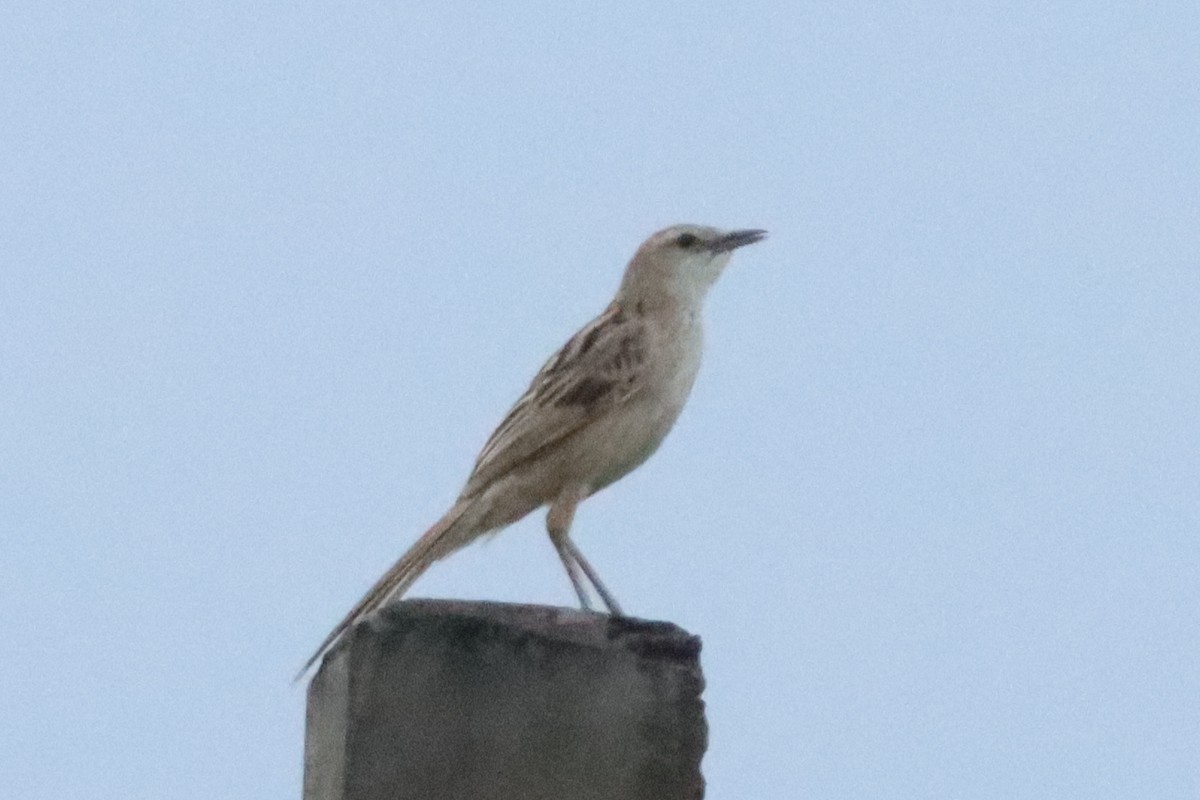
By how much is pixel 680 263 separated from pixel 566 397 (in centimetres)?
140

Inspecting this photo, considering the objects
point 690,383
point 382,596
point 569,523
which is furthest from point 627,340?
point 382,596

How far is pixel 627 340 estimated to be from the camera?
33.2 ft

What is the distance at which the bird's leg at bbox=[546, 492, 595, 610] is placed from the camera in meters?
9.60

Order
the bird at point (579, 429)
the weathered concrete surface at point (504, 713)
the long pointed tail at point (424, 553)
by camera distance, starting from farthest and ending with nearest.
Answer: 1. the bird at point (579, 429)
2. the long pointed tail at point (424, 553)
3. the weathered concrete surface at point (504, 713)

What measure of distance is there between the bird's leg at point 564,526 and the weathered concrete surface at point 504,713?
15.0 ft

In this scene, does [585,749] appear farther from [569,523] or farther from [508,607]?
[569,523]

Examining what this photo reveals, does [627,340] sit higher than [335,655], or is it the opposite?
[627,340]

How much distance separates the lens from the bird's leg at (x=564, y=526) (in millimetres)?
9602

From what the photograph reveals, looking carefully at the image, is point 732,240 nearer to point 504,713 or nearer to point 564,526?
point 564,526

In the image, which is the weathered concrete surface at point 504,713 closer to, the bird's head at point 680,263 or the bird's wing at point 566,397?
the bird's wing at point 566,397

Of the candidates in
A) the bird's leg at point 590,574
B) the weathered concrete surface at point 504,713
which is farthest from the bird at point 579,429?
the weathered concrete surface at point 504,713

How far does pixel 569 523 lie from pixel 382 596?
1612 mm

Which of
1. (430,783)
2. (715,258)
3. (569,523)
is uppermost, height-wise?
(715,258)

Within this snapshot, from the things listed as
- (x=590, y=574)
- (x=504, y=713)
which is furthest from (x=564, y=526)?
(x=504, y=713)
